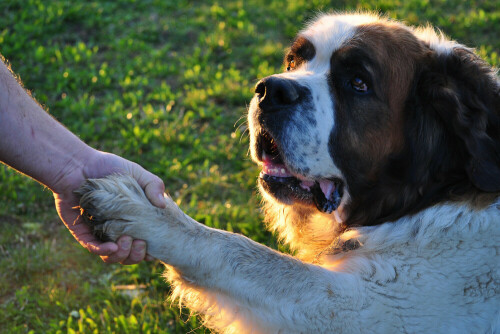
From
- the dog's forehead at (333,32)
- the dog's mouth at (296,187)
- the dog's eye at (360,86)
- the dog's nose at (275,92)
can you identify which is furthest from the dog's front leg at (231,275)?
the dog's forehead at (333,32)

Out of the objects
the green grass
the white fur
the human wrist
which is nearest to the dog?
the white fur

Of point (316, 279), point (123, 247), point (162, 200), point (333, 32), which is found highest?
point (333, 32)

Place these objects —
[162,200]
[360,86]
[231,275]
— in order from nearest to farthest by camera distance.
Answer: [231,275] → [162,200] → [360,86]

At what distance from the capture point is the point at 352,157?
2.83 meters

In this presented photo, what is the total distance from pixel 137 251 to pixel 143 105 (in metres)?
3.43

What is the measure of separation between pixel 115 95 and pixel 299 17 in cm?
271

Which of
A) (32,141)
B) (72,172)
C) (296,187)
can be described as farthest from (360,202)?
(32,141)

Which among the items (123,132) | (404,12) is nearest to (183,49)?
(123,132)

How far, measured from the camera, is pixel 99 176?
2672 mm

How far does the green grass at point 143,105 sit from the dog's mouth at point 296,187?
3.04 ft

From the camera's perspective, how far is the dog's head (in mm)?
2748

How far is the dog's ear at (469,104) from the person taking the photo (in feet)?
8.48

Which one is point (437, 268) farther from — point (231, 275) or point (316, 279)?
point (231, 275)

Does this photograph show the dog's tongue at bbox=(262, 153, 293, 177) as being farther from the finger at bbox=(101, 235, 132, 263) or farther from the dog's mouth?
the finger at bbox=(101, 235, 132, 263)
